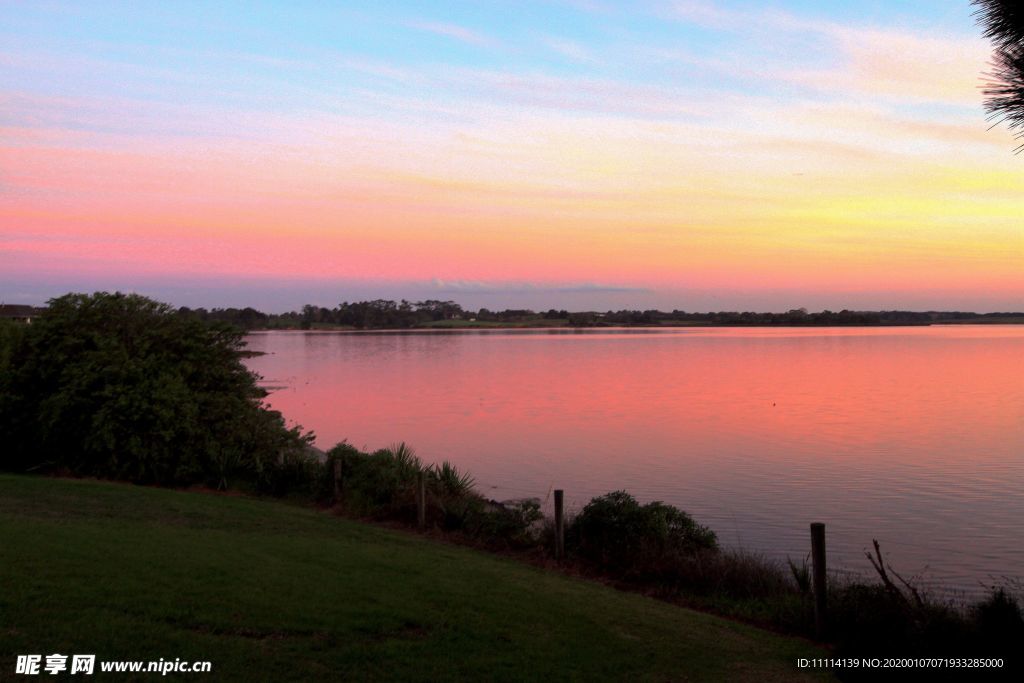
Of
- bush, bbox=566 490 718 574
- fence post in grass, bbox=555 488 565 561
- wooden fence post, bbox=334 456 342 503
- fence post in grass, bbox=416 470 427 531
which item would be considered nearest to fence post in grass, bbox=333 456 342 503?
wooden fence post, bbox=334 456 342 503

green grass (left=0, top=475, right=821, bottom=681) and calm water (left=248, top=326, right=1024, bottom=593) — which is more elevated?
green grass (left=0, top=475, right=821, bottom=681)

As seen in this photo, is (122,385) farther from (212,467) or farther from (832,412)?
(832,412)

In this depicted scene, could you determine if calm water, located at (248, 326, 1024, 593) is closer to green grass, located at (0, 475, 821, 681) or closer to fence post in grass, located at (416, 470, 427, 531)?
fence post in grass, located at (416, 470, 427, 531)

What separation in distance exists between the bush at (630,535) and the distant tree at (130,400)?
33.5ft

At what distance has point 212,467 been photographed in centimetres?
2261

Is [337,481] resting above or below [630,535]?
above

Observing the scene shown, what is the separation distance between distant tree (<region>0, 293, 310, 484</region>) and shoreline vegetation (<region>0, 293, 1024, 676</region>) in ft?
0.12

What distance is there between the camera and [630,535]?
51.3 ft

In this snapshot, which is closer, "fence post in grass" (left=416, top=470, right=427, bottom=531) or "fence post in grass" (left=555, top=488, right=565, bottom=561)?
"fence post in grass" (left=555, top=488, right=565, bottom=561)

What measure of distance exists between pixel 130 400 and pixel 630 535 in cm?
1321

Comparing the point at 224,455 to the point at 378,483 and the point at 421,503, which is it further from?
the point at 421,503

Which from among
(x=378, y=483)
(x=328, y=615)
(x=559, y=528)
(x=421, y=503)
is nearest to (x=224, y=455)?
(x=378, y=483)

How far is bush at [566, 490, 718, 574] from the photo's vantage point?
1514 cm

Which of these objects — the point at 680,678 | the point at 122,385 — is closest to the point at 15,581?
the point at 680,678
